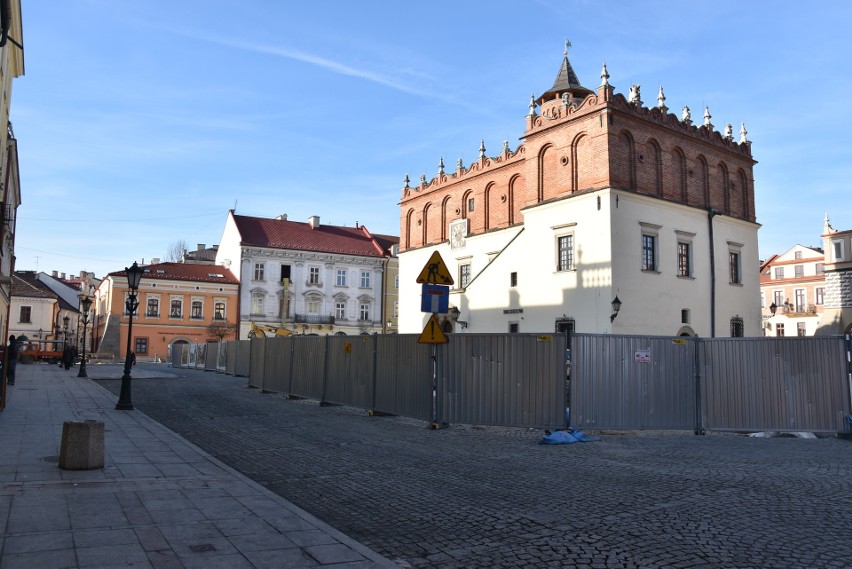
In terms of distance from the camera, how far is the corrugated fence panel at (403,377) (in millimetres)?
14641

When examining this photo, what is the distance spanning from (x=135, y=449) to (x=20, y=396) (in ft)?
38.4

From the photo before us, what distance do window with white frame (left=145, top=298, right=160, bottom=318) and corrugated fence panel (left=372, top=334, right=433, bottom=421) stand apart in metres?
52.1

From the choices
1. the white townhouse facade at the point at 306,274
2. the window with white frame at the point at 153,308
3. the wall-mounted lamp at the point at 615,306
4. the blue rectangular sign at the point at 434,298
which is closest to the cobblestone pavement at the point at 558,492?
the blue rectangular sign at the point at 434,298

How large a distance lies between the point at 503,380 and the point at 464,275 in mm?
27471

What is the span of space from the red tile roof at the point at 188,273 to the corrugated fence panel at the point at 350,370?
158ft

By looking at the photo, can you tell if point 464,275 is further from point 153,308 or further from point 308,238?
point 153,308

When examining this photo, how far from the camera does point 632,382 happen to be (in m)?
13.4

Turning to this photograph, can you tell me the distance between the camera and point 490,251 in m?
38.7

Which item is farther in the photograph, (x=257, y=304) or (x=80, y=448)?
(x=257, y=304)

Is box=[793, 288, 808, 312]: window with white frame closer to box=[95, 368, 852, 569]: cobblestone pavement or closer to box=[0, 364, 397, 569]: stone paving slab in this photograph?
box=[95, 368, 852, 569]: cobblestone pavement

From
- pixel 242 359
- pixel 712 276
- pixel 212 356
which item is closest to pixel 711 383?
A: pixel 712 276

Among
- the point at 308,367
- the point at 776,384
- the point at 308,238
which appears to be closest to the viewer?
the point at 776,384

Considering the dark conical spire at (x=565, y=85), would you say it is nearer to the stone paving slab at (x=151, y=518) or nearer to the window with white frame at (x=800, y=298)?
the stone paving slab at (x=151, y=518)

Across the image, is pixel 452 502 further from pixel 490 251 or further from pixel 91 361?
pixel 91 361
